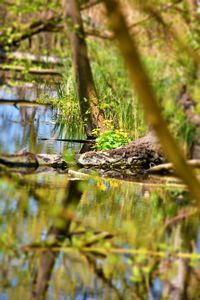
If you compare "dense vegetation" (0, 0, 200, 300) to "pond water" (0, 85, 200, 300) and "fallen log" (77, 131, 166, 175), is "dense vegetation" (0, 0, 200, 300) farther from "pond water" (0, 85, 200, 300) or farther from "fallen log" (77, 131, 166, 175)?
"fallen log" (77, 131, 166, 175)

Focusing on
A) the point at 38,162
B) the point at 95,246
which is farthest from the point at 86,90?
the point at 95,246

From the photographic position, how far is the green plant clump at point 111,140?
7745 millimetres

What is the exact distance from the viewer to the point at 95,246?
342cm

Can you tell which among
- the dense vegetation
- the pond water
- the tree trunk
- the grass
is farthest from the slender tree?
the tree trunk

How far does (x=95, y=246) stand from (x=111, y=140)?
4441mm

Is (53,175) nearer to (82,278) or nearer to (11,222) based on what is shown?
(11,222)

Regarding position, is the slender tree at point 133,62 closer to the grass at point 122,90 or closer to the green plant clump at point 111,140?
the grass at point 122,90

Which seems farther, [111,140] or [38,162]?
[111,140]

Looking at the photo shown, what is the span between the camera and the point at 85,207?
15.6ft

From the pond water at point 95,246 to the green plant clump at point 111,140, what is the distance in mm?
2652

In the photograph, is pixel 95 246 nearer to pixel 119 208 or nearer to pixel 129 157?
pixel 119 208

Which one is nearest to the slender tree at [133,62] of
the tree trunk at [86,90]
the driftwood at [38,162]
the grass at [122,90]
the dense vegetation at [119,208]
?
the dense vegetation at [119,208]

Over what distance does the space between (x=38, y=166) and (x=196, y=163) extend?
3026mm

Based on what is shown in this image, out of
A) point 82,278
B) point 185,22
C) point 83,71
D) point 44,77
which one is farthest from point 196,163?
point 44,77
